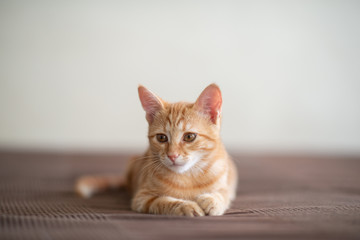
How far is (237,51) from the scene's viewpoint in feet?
12.8

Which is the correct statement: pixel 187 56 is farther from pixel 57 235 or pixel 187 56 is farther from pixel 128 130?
pixel 57 235

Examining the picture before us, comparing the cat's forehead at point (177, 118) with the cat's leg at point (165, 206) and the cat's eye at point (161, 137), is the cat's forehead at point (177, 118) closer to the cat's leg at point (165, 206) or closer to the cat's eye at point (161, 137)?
the cat's eye at point (161, 137)

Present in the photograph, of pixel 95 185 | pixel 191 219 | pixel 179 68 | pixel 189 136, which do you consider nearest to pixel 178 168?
pixel 189 136

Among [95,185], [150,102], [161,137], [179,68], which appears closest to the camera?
[161,137]

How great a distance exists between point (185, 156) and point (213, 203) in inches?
10.1

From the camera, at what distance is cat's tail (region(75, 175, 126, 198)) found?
1811mm

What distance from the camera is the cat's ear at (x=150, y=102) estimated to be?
159 centimetres

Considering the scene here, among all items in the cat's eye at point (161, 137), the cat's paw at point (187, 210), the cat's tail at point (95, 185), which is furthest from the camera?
the cat's tail at point (95, 185)

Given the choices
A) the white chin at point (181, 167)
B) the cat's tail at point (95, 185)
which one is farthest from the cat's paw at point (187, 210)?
the cat's tail at point (95, 185)

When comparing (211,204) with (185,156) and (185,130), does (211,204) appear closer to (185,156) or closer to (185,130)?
(185,156)

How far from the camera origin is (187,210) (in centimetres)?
125

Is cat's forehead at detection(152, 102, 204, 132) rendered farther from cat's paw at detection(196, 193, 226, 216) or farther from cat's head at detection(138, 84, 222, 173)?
cat's paw at detection(196, 193, 226, 216)

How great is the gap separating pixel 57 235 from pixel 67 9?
3.41m

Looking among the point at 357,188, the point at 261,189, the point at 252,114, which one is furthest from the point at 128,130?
the point at 357,188
